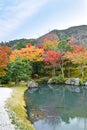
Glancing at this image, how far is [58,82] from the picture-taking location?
67.1 metres

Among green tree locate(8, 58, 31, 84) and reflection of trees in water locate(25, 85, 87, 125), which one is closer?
reflection of trees in water locate(25, 85, 87, 125)

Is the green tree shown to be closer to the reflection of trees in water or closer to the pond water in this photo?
the reflection of trees in water

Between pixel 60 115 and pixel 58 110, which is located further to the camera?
pixel 58 110

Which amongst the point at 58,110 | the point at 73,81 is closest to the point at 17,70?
the point at 73,81

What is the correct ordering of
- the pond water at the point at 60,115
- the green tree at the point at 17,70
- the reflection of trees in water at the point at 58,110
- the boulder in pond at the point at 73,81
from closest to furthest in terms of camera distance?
the pond water at the point at 60,115, the reflection of trees in water at the point at 58,110, the green tree at the point at 17,70, the boulder in pond at the point at 73,81

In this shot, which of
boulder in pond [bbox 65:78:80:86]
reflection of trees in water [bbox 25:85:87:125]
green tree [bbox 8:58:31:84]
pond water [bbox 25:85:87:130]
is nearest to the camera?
pond water [bbox 25:85:87:130]

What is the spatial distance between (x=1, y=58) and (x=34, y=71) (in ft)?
65.6

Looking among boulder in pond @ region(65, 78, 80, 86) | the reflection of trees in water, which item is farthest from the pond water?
boulder in pond @ region(65, 78, 80, 86)

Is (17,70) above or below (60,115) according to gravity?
above

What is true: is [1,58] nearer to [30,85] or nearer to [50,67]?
[30,85]

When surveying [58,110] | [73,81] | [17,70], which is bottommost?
[58,110]

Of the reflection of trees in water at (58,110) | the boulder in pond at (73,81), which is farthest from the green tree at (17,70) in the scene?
the reflection of trees in water at (58,110)

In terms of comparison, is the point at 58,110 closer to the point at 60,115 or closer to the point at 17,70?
the point at 60,115

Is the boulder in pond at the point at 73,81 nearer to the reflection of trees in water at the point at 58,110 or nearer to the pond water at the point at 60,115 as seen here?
the reflection of trees in water at the point at 58,110
